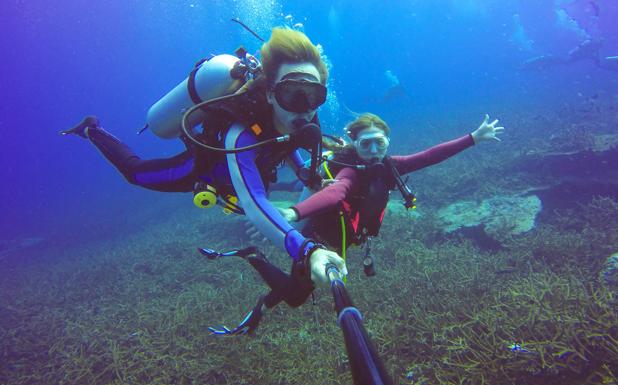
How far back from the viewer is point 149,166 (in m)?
3.39

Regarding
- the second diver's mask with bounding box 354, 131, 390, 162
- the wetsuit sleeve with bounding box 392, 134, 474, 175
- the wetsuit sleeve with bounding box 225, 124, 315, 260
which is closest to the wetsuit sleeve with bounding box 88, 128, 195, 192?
the wetsuit sleeve with bounding box 225, 124, 315, 260

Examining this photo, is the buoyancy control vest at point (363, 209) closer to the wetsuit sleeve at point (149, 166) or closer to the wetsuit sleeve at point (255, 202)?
the wetsuit sleeve at point (255, 202)

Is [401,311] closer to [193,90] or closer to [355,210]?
[355,210]

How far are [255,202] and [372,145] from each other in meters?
2.16

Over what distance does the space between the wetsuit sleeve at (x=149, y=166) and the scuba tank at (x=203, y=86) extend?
0.42m

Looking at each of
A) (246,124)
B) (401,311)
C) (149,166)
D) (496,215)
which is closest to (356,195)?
(246,124)

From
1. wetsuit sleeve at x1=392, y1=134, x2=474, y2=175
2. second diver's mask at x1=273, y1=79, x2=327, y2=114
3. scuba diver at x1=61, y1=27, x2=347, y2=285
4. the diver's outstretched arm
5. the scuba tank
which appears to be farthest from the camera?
wetsuit sleeve at x1=392, y1=134, x2=474, y2=175

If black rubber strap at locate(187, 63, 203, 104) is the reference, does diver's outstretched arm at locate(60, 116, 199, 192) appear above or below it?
below

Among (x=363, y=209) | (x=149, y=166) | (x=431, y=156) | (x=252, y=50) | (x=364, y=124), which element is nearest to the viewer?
(x=149, y=166)

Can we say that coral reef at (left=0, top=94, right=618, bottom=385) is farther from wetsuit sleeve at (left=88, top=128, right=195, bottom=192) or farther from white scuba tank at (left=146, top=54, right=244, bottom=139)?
white scuba tank at (left=146, top=54, right=244, bottom=139)

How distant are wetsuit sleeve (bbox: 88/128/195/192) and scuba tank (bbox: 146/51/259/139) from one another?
42 cm

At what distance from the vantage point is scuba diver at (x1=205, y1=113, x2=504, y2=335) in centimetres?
297

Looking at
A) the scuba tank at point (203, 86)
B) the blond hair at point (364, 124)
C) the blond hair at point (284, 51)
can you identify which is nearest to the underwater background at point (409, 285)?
the scuba tank at point (203, 86)

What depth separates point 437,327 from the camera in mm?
4395
